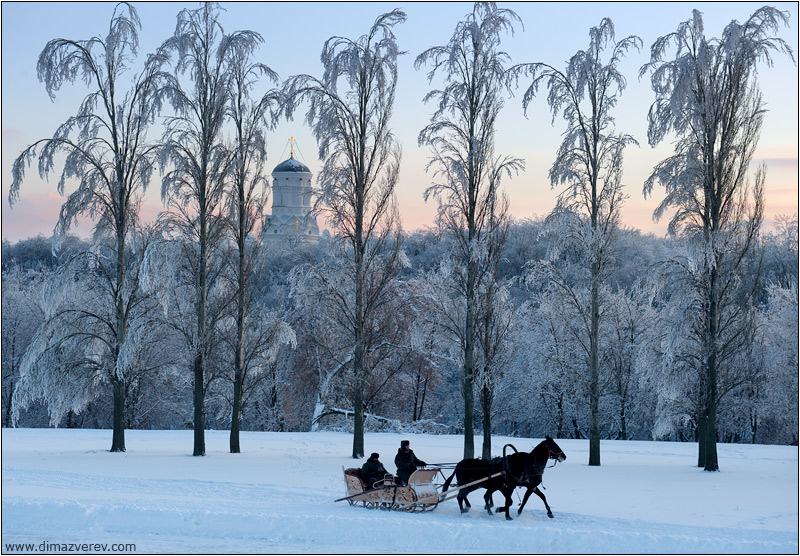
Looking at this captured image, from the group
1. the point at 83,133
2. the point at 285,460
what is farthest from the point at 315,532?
the point at 83,133

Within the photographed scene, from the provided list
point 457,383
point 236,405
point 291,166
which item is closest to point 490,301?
point 236,405

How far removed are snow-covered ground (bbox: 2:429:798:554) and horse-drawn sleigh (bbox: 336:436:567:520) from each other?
300 millimetres

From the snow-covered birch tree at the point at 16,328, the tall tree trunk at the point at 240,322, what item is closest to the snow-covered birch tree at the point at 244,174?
the tall tree trunk at the point at 240,322

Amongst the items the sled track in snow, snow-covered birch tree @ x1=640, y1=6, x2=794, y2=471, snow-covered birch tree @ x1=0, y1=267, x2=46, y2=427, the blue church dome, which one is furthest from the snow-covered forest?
the blue church dome

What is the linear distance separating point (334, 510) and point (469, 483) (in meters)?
2.41

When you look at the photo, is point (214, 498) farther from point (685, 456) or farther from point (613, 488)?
point (685, 456)

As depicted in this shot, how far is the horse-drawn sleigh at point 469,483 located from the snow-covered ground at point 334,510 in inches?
11.8

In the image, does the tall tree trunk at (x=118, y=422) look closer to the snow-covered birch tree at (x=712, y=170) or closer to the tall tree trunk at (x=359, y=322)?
the tall tree trunk at (x=359, y=322)

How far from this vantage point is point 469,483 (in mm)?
14250

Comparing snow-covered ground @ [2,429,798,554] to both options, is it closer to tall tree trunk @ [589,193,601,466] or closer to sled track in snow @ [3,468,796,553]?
sled track in snow @ [3,468,796,553]

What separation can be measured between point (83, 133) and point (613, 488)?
58.3ft

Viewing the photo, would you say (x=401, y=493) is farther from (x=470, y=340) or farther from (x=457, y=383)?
(x=457, y=383)

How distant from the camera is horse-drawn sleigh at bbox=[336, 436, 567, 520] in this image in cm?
1412

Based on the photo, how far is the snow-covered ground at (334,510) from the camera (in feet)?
40.1
